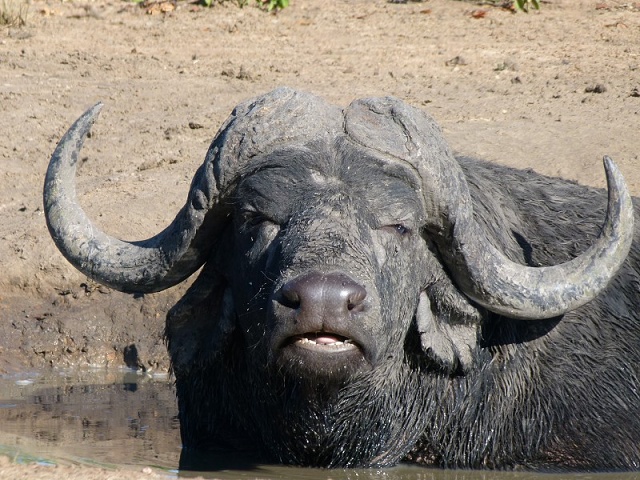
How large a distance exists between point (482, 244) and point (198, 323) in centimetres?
148

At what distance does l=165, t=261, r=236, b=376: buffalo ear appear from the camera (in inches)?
252

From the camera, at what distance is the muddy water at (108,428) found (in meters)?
6.40

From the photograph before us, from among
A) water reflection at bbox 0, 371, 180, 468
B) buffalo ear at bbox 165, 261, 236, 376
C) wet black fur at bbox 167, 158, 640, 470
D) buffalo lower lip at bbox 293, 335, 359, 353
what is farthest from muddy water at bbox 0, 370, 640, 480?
buffalo lower lip at bbox 293, 335, 359, 353

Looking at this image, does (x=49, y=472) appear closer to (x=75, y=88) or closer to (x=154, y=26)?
(x=75, y=88)

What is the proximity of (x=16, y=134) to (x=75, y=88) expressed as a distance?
123 cm

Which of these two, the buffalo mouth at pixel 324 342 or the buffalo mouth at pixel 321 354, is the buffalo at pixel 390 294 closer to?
the buffalo mouth at pixel 321 354

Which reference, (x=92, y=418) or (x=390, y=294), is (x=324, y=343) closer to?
(x=390, y=294)

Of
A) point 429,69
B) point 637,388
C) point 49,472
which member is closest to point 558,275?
point 637,388

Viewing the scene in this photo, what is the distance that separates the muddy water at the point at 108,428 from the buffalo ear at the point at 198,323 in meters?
0.57

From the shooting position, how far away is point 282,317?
Result: 5.26 m

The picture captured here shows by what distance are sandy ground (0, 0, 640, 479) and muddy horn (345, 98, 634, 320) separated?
12.2 feet

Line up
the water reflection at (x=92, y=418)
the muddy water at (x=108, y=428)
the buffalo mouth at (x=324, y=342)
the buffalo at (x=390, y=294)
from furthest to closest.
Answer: the water reflection at (x=92, y=418) < the muddy water at (x=108, y=428) < the buffalo at (x=390, y=294) < the buffalo mouth at (x=324, y=342)

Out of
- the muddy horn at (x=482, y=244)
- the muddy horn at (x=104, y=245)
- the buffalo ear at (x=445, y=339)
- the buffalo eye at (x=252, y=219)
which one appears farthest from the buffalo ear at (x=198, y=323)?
the muddy horn at (x=482, y=244)

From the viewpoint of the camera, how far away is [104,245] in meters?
6.42
